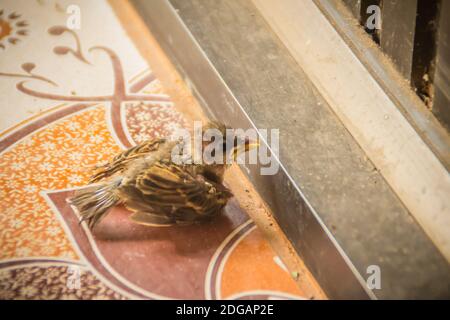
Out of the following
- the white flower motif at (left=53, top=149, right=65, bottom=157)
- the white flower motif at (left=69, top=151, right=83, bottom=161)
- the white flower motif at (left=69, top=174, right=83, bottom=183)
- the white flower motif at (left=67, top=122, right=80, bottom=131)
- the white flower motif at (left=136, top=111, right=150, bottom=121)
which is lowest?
the white flower motif at (left=69, top=174, right=83, bottom=183)

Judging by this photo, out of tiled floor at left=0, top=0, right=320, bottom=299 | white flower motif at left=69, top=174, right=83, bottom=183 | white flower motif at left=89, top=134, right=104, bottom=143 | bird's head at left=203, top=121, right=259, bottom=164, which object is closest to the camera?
tiled floor at left=0, top=0, right=320, bottom=299

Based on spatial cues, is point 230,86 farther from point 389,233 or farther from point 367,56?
point 389,233

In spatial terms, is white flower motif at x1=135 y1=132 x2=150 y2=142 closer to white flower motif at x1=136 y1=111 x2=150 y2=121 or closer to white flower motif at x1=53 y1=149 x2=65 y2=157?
white flower motif at x1=136 y1=111 x2=150 y2=121

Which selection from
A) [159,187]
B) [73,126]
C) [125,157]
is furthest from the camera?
[73,126]

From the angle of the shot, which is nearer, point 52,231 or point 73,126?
point 52,231

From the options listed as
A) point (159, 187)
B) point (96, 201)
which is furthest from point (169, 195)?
point (96, 201)

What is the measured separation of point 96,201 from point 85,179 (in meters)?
0.16

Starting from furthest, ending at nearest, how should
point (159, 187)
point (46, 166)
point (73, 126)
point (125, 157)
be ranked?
point (73, 126), point (46, 166), point (125, 157), point (159, 187)

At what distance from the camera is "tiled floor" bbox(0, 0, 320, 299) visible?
4.37 feet

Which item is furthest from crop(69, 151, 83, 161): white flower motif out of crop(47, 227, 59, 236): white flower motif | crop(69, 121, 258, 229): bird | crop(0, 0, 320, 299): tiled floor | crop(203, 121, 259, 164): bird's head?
crop(203, 121, 259, 164): bird's head

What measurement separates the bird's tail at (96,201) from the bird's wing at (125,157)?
0.05 meters

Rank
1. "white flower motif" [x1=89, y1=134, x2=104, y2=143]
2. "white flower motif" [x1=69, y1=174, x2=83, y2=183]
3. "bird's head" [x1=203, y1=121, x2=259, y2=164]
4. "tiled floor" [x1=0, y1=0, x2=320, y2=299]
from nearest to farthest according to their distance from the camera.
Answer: "tiled floor" [x1=0, y1=0, x2=320, y2=299], "bird's head" [x1=203, y1=121, x2=259, y2=164], "white flower motif" [x1=69, y1=174, x2=83, y2=183], "white flower motif" [x1=89, y1=134, x2=104, y2=143]

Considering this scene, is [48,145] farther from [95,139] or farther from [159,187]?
[159,187]

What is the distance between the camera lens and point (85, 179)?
1.56 m
